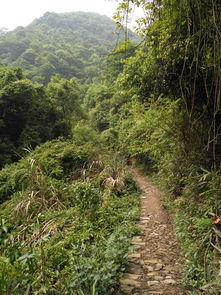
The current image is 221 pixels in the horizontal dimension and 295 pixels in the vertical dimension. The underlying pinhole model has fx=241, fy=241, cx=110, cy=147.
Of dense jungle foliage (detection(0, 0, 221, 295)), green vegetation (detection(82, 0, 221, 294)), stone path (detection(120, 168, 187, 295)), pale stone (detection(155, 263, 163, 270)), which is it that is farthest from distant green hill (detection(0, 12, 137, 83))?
pale stone (detection(155, 263, 163, 270))

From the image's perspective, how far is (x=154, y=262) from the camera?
2791 mm

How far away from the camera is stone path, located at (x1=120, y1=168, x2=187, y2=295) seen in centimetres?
226

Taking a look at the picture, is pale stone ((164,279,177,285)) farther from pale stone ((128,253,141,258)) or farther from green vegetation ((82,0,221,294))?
pale stone ((128,253,141,258))

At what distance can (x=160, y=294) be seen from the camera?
2.13m

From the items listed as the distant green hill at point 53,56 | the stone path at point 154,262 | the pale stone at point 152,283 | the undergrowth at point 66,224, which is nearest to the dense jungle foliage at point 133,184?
the undergrowth at point 66,224

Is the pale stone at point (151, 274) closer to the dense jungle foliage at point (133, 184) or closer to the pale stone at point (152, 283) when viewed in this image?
the pale stone at point (152, 283)

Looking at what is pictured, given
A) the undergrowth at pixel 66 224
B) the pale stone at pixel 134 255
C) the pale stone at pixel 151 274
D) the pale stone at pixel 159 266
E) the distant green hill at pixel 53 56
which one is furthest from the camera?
the distant green hill at pixel 53 56

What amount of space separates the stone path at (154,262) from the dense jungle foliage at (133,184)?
13 cm

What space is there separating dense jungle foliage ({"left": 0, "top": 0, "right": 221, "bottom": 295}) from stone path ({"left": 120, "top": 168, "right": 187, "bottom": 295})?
13cm

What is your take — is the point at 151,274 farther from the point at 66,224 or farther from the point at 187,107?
the point at 187,107

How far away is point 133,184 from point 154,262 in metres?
3.88

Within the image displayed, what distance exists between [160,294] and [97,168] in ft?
17.9

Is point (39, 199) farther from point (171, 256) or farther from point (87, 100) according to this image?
point (87, 100)

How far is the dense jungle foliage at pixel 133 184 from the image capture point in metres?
2.15
